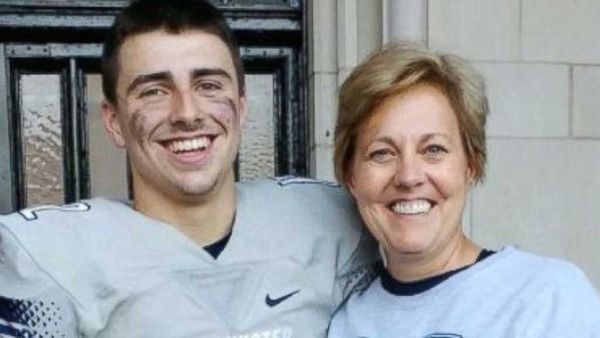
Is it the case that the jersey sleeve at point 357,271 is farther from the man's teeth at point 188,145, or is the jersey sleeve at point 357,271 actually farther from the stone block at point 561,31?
the stone block at point 561,31

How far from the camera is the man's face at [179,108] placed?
2004 millimetres

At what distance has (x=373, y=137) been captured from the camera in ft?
6.57

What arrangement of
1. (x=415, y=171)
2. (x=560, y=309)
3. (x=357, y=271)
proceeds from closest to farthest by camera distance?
1. (x=560, y=309)
2. (x=415, y=171)
3. (x=357, y=271)

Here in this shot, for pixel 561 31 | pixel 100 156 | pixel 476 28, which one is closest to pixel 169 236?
pixel 100 156

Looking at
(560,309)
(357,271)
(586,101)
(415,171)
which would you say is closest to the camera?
(560,309)

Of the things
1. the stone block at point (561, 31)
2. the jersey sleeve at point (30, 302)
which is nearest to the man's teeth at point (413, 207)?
the jersey sleeve at point (30, 302)

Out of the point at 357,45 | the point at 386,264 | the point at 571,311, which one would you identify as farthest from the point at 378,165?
the point at 357,45

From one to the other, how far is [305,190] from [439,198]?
17.0 inches

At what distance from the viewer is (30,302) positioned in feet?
6.13

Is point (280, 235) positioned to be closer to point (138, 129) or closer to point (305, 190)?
point (305, 190)

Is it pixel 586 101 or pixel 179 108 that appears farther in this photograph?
pixel 586 101

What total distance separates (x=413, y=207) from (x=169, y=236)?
480mm

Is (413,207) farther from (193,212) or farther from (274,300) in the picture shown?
(193,212)

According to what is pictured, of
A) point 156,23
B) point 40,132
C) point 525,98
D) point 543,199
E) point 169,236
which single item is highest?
point 156,23
